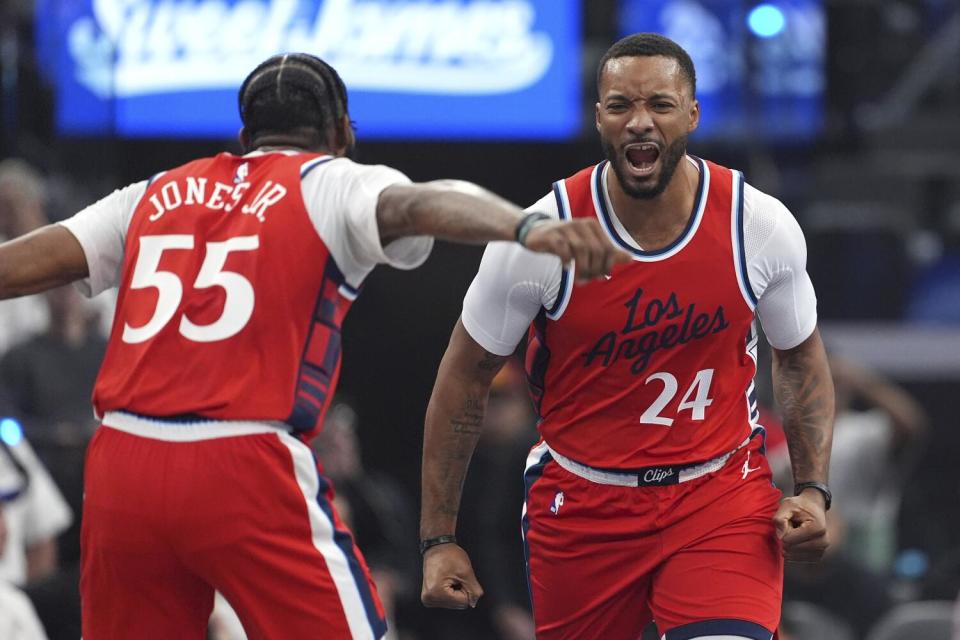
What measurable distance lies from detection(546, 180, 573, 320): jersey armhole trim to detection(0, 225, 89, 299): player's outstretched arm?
52.5 inches

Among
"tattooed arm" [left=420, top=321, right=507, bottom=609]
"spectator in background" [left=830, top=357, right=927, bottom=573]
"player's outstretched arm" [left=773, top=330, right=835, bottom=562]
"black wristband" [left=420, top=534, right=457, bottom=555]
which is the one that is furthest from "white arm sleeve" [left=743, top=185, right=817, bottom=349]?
"spectator in background" [left=830, top=357, right=927, bottom=573]

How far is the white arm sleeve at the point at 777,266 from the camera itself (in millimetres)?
4785

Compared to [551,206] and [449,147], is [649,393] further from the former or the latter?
[449,147]

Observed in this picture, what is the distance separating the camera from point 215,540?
4.13 metres

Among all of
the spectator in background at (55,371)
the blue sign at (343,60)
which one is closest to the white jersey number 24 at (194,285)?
the spectator in background at (55,371)

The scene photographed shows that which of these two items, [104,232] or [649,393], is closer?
[104,232]

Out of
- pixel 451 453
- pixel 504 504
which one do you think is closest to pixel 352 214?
pixel 451 453

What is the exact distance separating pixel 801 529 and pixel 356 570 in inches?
51.8

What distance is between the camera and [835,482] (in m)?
9.62

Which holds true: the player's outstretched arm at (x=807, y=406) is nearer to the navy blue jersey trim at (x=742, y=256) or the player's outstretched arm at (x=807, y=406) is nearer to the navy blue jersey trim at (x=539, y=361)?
the navy blue jersey trim at (x=742, y=256)

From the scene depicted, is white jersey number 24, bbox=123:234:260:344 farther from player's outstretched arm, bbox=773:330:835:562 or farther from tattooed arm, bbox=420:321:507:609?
player's outstretched arm, bbox=773:330:835:562

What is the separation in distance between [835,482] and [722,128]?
9.22 feet

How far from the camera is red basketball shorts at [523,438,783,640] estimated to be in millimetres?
4664

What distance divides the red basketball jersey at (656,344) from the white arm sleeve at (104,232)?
1.24 meters
